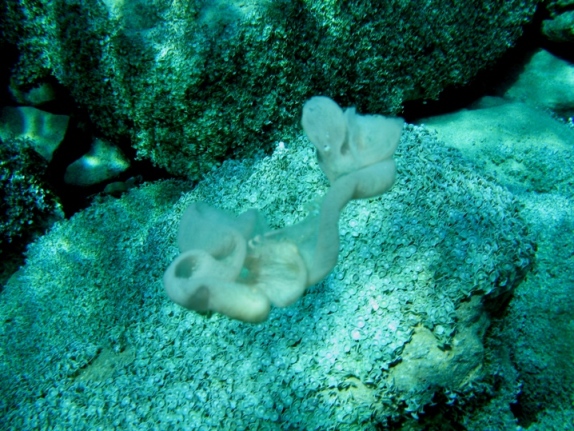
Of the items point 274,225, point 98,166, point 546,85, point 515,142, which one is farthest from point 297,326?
point 546,85

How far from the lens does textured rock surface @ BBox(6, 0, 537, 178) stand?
2.61 metres

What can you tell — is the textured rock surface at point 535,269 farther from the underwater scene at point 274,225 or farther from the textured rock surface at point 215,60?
the textured rock surface at point 215,60

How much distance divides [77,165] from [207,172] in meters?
1.42

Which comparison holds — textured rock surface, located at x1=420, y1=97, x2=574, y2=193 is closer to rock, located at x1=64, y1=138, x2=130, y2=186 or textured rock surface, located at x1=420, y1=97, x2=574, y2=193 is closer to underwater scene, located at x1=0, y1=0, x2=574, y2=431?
underwater scene, located at x1=0, y1=0, x2=574, y2=431

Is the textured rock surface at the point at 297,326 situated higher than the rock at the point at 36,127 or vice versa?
the rock at the point at 36,127

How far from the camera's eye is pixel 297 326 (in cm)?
214

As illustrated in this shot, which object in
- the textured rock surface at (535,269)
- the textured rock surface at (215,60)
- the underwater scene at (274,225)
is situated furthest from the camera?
the textured rock surface at (215,60)

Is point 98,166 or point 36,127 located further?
point 98,166

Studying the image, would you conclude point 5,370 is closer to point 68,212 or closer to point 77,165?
point 68,212

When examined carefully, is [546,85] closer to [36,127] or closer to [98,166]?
[98,166]

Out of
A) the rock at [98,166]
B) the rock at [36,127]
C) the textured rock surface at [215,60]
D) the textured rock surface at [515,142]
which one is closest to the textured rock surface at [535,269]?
the textured rock surface at [515,142]

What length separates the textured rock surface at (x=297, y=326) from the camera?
2016mm

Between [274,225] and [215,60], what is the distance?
3.96ft

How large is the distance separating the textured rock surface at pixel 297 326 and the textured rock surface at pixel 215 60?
38 cm
